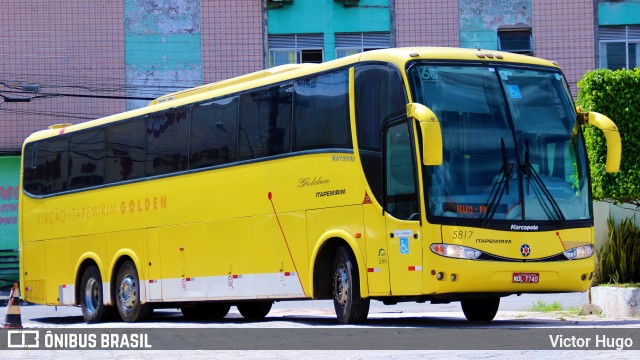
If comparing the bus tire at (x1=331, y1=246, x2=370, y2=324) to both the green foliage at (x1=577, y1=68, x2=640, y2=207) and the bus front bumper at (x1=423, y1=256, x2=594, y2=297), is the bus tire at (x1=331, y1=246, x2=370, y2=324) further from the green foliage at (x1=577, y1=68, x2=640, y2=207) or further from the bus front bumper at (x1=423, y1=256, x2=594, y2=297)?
the green foliage at (x1=577, y1=68, x2=640, y2=207)

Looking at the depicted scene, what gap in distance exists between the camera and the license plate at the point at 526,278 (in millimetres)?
15555

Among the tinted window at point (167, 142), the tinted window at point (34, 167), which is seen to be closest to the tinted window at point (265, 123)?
the tinted window at point (167, 142)

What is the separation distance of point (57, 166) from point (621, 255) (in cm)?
1057

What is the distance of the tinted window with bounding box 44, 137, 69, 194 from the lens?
23531 mm

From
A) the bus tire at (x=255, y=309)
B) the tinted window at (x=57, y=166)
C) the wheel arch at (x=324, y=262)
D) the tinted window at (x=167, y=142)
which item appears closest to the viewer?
the wheel arch at (x=324, y=262)

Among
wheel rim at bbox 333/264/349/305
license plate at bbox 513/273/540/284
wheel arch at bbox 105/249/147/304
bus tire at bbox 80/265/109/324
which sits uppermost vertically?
license plate at bbox 513/273/540/284

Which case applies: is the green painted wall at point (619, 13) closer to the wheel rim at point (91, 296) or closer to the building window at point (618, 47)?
the building window at point (618, 47)

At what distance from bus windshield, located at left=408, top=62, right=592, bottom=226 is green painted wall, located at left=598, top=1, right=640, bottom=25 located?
67.7 feet

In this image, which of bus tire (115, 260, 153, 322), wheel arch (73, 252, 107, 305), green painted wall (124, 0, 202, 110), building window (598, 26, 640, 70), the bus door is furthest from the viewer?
building window (598, 26, 640, 70)

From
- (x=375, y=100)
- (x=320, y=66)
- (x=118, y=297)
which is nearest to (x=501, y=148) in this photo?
(x=375, y=100)

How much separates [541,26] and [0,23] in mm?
15375

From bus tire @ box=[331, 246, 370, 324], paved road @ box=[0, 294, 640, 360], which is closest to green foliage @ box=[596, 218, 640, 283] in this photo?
paved road @ box=[0, 294, 640, 360]

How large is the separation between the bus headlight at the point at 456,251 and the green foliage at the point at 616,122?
4.22 meters

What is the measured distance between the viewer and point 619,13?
36500 millimetres
